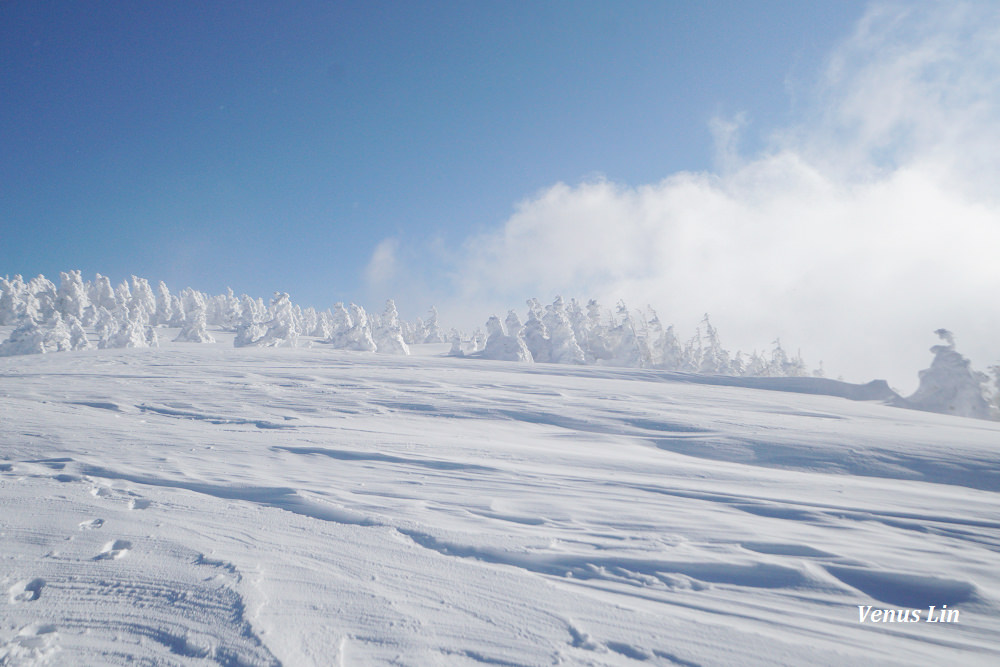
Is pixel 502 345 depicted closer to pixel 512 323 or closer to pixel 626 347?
pixel 512 323

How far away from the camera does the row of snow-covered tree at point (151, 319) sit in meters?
30.3

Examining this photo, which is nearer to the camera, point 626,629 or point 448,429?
point 626,629

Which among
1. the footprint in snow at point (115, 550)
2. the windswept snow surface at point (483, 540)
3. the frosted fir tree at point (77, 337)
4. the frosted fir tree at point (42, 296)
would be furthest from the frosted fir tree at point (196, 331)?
the footprint in snow at point (115, 550)

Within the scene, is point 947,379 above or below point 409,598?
above

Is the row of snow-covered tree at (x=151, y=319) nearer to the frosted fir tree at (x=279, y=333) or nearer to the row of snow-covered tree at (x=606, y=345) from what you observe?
the frosted fir tree at (x=279, y=333)

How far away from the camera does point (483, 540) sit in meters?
3.43

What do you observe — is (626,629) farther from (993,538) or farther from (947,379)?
(947,379)

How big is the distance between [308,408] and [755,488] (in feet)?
25.7

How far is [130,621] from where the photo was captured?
8.15 feet

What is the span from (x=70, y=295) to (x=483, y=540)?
2616 inches

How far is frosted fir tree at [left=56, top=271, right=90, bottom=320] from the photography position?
46375 millimetres

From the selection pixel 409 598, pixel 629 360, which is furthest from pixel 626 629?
pixel 629 360

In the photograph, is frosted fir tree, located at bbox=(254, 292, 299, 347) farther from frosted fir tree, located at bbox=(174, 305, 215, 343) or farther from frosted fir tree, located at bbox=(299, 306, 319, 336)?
frosted fir tree, located at bbox=(299, 306, 319, 336)

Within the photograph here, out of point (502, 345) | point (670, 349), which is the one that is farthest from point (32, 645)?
point (670, 349)
